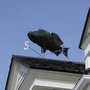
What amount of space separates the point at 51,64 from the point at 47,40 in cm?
399

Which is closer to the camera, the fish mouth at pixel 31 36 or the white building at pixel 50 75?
the white building at pixel 50 75

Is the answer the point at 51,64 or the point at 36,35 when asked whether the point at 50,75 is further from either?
the point at 36,35

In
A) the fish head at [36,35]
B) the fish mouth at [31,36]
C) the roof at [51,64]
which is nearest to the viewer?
the roof at [51,64]

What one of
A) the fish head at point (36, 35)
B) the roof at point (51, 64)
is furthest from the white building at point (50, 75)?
the fish head at point (36, 35)

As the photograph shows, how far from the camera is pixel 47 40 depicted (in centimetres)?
2642

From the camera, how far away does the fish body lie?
2609cm

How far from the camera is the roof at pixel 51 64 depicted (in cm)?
2097

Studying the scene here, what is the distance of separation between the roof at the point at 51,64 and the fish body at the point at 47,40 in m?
1.59

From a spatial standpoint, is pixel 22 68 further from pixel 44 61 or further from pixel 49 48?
pixel 49 48

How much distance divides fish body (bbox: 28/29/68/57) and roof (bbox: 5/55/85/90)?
1.59 meters

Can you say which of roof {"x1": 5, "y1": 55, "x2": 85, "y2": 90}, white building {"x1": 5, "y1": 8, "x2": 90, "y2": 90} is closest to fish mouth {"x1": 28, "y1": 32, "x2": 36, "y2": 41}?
roof {"x1": 5, "y1": 55, "x2": 85, "y2": 90}

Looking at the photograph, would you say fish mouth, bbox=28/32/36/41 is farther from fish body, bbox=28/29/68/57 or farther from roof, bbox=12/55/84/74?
roof, bbox=12/55/84/74

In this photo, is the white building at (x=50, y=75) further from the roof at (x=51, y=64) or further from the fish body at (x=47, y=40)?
the fish body at (x=47, y=40)

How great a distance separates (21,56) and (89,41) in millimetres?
7776
